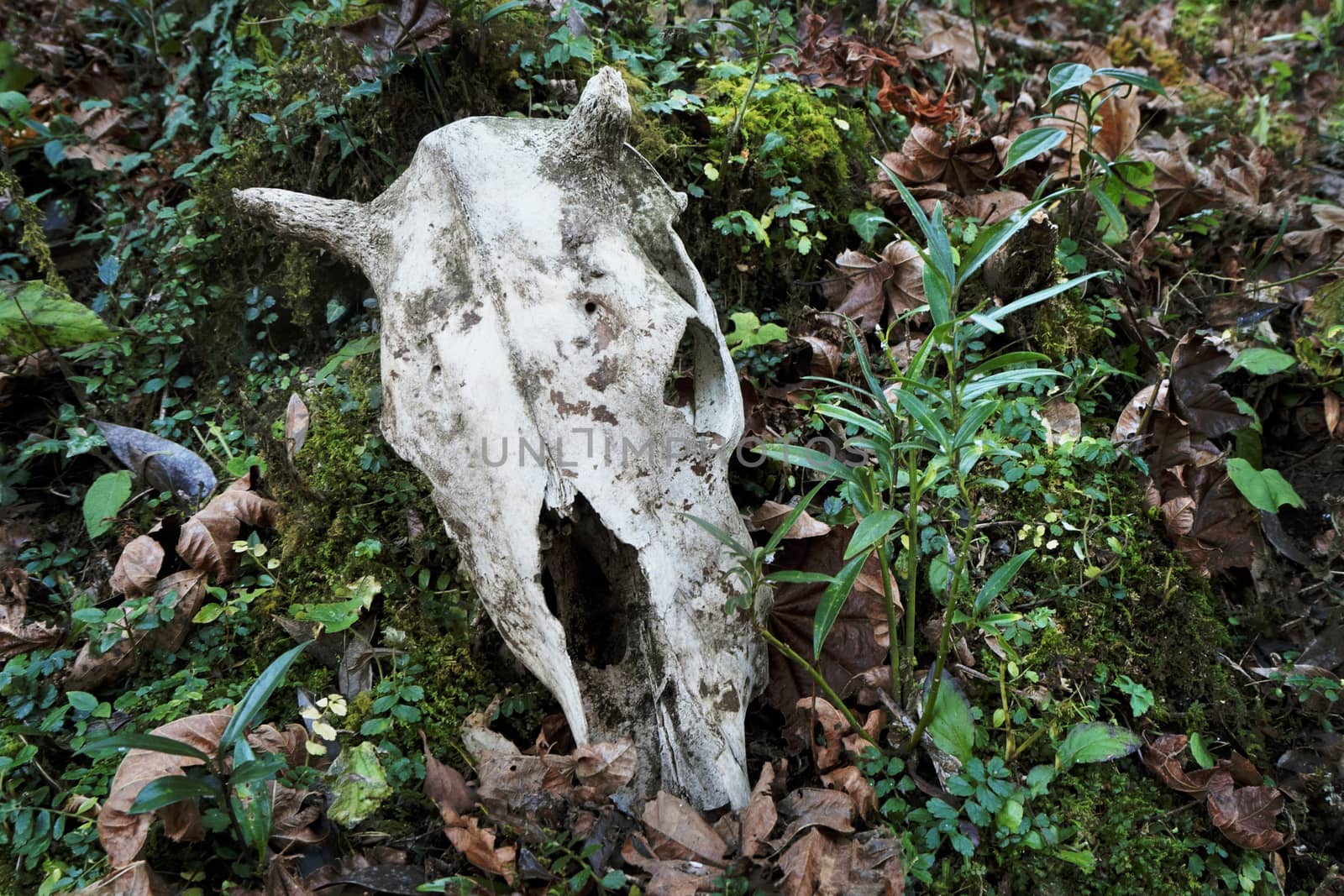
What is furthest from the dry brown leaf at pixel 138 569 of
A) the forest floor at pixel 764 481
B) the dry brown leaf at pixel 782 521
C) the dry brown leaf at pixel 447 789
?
the dry brown leaf at pixel 782 521

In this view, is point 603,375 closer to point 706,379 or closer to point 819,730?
point 706,379

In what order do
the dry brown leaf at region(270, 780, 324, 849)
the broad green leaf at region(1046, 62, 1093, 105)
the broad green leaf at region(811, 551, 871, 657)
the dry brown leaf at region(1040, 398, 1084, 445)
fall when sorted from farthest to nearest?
the dry brown leaf at region(1040, 398, 1084, 445) → the broad green leaf at region(1046, 62, 1093, 105) → the dry brown leaf at region(270, 780, 324, 849) → the broad green leaf at region(811, 551, 871, 657)

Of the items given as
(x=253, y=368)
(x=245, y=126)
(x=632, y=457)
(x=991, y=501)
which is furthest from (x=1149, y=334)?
(x=245, y=126)

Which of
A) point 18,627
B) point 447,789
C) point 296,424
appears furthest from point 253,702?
point 296,424

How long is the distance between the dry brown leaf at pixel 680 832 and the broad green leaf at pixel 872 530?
812mm

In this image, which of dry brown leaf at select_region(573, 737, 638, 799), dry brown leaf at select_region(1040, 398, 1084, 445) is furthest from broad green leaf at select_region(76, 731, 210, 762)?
dry brown leaf at select_region(1040, 398, 1084, 445)

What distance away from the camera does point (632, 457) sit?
234cm

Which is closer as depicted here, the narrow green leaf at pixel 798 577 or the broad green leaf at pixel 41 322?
the narrow green leaf at pixel 798 577

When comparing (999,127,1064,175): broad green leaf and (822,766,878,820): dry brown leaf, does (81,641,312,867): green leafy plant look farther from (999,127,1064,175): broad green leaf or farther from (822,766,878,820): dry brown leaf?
(999,127,1064,175): broad green leaf

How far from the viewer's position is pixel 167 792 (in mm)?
2037

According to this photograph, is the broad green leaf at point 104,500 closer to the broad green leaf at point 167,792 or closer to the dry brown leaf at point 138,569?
the dry brown leaf at point 138,569

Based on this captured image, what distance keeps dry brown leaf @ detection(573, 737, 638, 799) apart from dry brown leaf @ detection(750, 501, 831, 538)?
0.89 meters

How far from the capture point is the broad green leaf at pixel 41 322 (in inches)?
136

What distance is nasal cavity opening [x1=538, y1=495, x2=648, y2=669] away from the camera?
2463 millimetres
